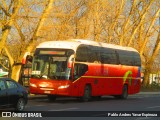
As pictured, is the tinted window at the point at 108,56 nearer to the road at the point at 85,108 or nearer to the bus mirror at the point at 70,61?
the bus mirror at the point at 70,61

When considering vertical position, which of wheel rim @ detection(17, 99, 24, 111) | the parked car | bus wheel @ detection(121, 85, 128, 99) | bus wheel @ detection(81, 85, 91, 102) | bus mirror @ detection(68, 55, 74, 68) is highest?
bus mirror @ detection(68, 55, 74, 68)

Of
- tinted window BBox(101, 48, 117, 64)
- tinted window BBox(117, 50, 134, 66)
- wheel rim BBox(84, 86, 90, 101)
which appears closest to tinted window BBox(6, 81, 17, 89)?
wheel rim BBox(84, 86, 90, 101)

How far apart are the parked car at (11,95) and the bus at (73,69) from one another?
7.18 meters

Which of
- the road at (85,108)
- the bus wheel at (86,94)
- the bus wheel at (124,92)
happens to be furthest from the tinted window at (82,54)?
the bus wheel at (124,92)

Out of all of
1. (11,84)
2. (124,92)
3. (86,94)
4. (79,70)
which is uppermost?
(11,84)

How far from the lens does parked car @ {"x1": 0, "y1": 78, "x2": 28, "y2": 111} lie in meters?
18.5

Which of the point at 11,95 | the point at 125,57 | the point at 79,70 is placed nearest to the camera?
the point at 11,95

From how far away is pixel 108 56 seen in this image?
104ft

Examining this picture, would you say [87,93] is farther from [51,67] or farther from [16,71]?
[16,71]

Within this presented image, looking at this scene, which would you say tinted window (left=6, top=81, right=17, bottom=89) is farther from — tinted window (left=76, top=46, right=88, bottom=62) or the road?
tinted window (left=76, top=46, right=88, bottom=62)

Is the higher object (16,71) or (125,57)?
(125,57)

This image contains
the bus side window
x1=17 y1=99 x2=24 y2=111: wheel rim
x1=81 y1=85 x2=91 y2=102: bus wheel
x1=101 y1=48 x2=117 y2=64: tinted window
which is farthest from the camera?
x1=101 y1=48 x2=117 y2=64: tinted window

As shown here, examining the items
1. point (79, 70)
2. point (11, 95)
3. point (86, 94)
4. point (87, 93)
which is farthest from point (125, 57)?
point (11, 95)

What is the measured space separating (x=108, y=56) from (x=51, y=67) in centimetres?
567
